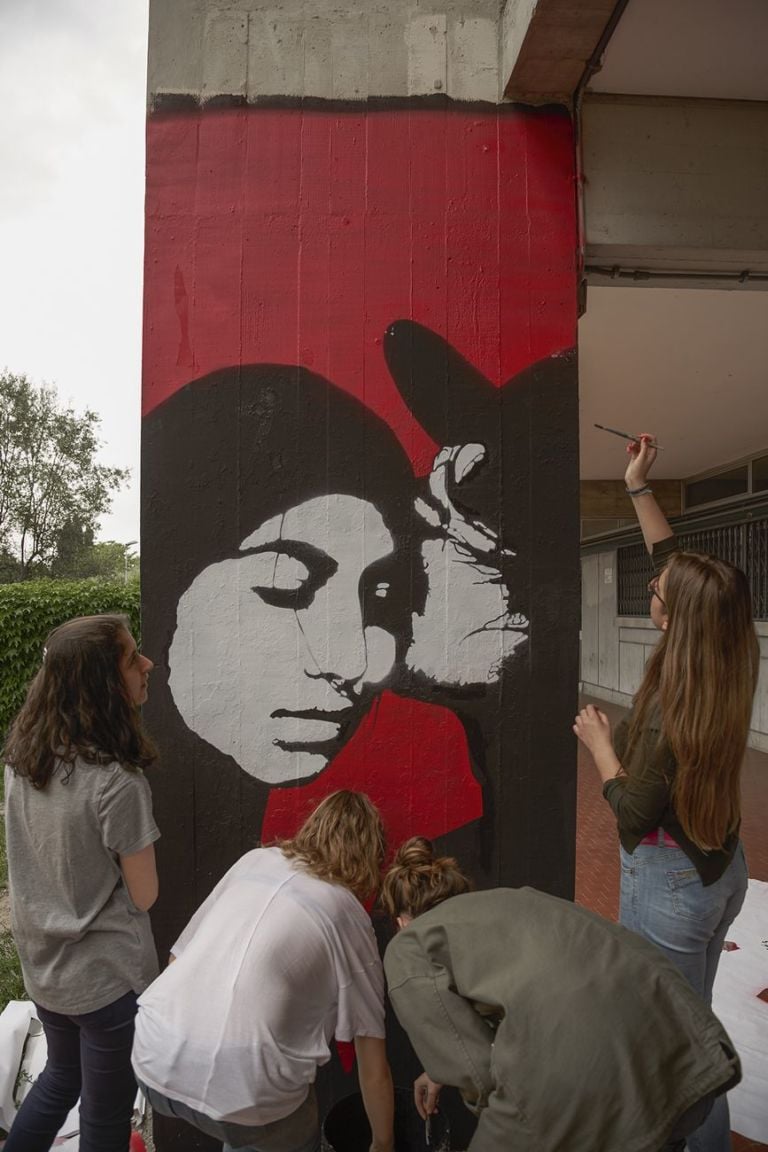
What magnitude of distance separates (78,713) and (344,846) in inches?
31.3

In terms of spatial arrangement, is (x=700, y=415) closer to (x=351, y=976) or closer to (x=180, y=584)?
(x=180, y=584)

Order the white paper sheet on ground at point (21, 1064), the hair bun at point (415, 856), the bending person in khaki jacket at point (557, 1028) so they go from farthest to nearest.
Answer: the white paper sheet on ground at point (21, 1064), the hair bun at point (415, 856), the bending person in khaki jacket at point (557, 1028)

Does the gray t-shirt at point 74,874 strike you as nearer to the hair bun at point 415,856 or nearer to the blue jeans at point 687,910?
the hair bun at point 415,856

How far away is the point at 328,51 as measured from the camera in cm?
268

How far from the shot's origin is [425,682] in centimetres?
263

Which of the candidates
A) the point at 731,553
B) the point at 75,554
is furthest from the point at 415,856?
the point at 75,554

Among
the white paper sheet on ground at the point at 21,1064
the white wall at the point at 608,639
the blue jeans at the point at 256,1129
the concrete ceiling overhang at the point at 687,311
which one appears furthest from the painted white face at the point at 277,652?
the white wall at the point at 608,639

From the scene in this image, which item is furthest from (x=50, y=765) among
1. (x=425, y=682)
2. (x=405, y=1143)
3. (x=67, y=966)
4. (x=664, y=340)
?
(x=664, y=340)

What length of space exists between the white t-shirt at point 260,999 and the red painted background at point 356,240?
4.90 ft

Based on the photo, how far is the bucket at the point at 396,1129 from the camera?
212 centimetres

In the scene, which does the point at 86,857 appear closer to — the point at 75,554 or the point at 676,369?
the point at 676,369

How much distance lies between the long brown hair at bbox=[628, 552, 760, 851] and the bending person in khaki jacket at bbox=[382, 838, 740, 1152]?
1.82ft

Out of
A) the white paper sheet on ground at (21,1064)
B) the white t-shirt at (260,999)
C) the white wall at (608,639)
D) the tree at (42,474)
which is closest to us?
the white t-shirt at (260,999)

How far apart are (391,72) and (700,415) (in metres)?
6.21
